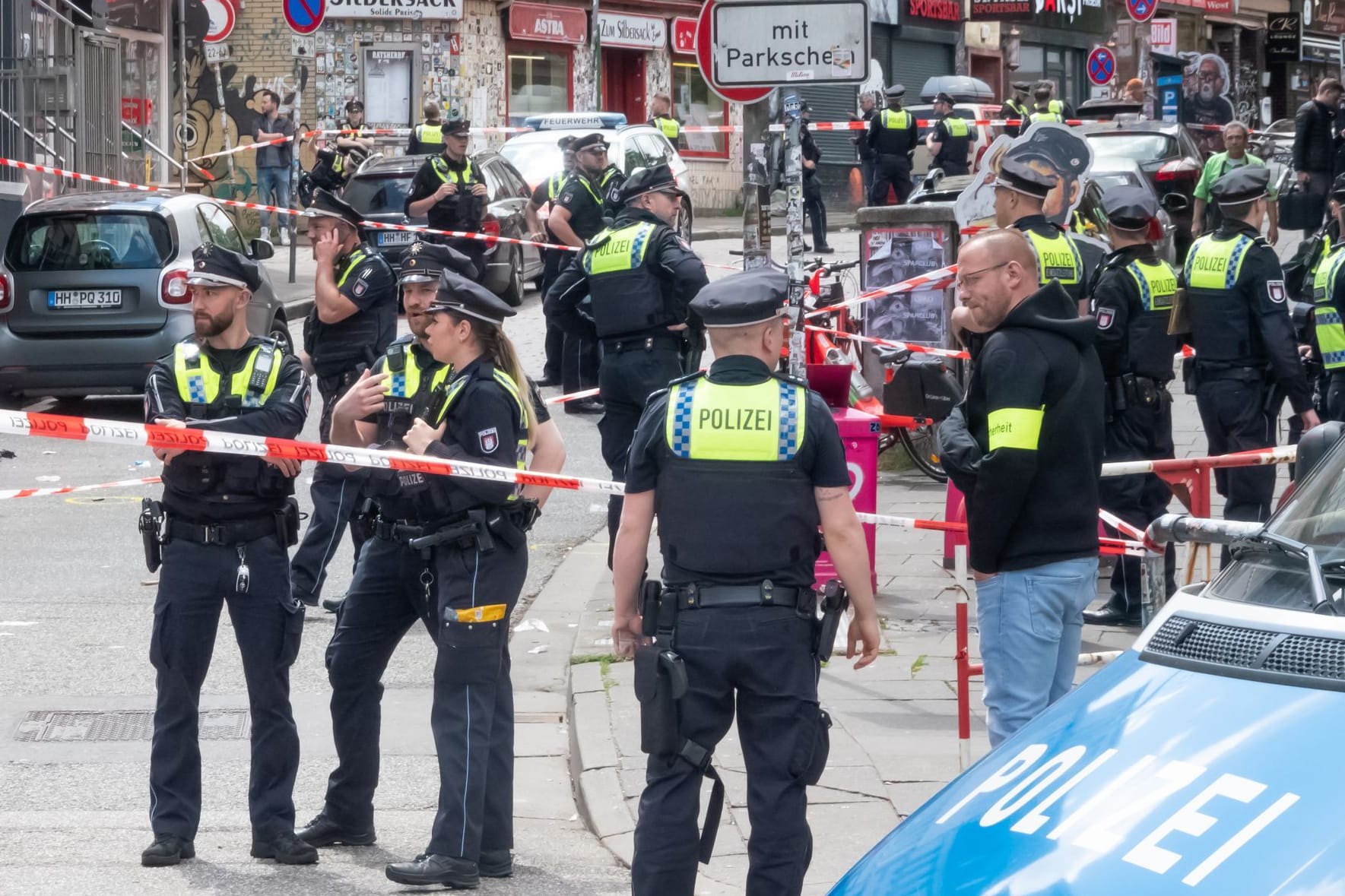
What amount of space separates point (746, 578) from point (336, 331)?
480 cm

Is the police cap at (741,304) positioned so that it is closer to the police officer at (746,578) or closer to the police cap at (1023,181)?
the police officer at (746,578)

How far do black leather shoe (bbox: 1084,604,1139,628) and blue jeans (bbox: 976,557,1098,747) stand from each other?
335 cm

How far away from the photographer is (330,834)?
19.4ft

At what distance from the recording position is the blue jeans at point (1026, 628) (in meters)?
5.23

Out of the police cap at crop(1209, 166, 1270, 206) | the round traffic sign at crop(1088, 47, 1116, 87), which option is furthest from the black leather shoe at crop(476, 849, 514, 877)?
the round traffic sign at crop(1088, 47, 1116, 87)

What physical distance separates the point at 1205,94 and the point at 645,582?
33.1 metres

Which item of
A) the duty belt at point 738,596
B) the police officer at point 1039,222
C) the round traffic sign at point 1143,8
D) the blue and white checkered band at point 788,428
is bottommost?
the duty belt at point 738,596

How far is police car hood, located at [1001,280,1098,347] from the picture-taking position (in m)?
5.14

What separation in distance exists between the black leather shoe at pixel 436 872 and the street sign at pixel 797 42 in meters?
3.56

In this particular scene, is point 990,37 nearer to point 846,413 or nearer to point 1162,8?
point 1162,8

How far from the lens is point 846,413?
29.1 feet

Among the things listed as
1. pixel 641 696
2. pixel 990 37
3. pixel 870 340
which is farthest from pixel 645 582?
pixel 990 37

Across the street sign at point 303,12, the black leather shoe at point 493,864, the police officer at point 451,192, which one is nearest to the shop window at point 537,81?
the street sign at point 303,12

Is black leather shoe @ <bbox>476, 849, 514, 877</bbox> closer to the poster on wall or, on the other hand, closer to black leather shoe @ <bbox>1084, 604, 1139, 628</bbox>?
black leather shoe @ <bbox>1084, 604, 1139, 628</bbox>
